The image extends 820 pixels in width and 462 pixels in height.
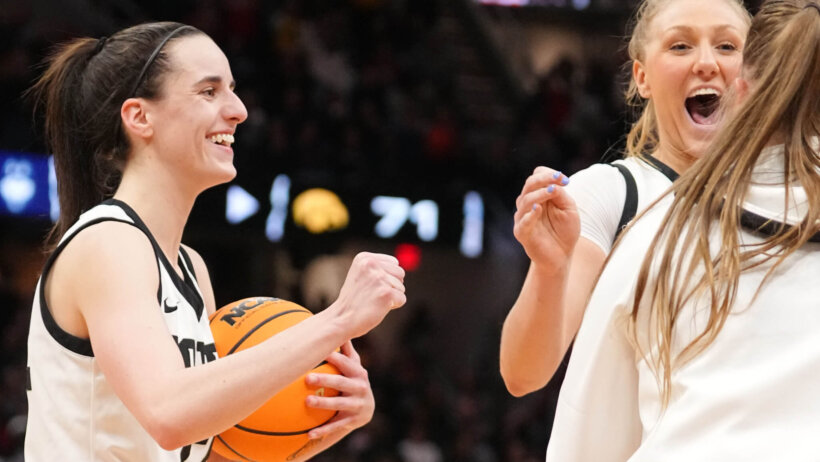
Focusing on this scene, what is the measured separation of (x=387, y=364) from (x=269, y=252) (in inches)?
80.6

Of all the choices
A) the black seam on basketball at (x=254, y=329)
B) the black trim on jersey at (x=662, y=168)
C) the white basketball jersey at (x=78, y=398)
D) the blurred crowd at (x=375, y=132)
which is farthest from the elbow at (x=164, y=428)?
the blurred crowd at (x=375, y=132)

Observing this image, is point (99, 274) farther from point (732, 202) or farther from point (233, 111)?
point (732, 202)

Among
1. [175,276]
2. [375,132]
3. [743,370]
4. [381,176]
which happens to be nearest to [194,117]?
[175,276]

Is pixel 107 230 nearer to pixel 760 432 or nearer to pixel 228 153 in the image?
pixel 228 153

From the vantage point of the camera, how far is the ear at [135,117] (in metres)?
2.63

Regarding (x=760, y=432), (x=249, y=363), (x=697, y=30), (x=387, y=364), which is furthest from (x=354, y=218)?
(x=760, y=432)

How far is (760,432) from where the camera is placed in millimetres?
1704

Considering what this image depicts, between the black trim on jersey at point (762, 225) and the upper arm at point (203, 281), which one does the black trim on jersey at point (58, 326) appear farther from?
the black trim on jersey at point (762, 225)

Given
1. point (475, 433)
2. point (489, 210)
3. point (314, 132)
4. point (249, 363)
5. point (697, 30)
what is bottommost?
point (475, 433)

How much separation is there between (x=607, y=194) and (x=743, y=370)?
3.67 ft

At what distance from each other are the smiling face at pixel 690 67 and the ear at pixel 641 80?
0.04m

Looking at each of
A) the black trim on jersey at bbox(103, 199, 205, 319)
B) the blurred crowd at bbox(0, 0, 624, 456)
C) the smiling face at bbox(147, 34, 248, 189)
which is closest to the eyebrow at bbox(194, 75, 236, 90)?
the smiling face at bbox(147, 34, 248, 189)

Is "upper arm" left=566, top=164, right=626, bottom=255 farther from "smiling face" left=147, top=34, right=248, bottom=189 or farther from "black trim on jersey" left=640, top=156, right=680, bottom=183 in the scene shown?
"smiling face" left=147, top=34, right=248, bottom=189

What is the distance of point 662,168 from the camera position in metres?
2.92
